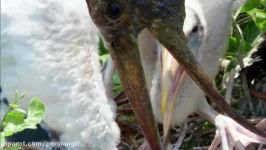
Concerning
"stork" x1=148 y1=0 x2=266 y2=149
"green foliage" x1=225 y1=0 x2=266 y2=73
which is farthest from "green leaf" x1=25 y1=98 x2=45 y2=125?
"green foliage" x1=225 y1=0 x2=266 y2=73

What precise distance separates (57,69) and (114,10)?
309mm

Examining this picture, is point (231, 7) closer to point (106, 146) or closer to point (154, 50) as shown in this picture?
point (154, 50)

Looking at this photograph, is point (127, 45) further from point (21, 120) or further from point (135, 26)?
point (21, 120)

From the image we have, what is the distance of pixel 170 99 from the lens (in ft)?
7.80

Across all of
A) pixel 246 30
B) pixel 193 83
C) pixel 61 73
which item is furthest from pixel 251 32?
pixel 61 73

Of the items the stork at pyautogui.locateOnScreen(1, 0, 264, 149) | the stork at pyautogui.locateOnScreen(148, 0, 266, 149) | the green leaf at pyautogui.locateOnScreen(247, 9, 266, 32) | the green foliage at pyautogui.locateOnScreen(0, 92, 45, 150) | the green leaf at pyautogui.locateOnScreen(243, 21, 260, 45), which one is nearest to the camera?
the green foliage at pyautogui.locateOnScreen(0, 92, 45, 150)

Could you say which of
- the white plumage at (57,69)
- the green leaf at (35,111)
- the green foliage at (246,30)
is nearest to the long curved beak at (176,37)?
the white plumage at (57,69)

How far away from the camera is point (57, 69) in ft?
6.93

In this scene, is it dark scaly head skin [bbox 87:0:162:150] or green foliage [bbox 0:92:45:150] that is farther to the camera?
dark scaly head skin [bbox 87:0:162:150]

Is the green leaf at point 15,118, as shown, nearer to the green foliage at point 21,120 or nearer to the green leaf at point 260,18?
the green foliage at point 21,120

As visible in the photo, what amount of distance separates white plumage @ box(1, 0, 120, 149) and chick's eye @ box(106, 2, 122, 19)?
29 centimetres

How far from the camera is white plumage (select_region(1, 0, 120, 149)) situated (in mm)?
2078

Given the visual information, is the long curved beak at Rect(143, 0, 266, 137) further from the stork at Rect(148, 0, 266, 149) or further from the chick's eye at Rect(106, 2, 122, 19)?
the stork at Rect(148, 0, 266, 149)

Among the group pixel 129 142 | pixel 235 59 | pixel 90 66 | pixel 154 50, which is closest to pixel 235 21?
pixel 235 59
